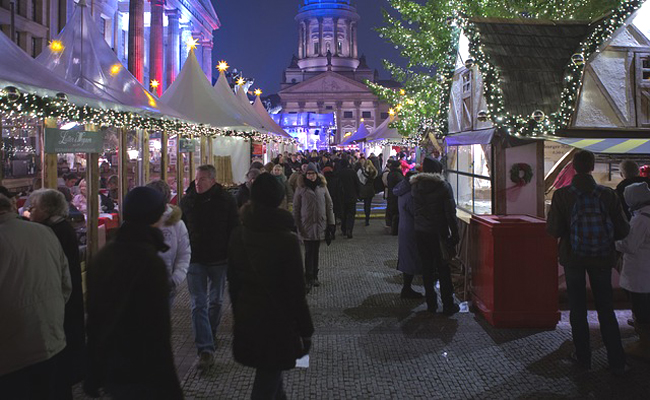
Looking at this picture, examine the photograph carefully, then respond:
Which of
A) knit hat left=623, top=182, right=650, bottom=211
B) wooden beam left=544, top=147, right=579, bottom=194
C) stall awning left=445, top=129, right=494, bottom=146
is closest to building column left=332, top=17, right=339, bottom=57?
stall awning left=445, top=129, right=494, bottom=146

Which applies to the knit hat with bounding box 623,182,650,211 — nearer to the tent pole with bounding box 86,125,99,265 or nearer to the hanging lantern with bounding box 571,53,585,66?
the hanging lantern with bounding box 571,53,585,66

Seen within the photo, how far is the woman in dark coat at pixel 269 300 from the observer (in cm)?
327

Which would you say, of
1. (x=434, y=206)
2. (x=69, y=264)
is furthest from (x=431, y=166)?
(x=69, y=264)

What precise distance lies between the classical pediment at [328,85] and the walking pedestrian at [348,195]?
294 feet

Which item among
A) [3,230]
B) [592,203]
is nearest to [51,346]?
[3,230]

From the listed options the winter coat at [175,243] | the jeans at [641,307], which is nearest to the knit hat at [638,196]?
the jeans at [641,307]

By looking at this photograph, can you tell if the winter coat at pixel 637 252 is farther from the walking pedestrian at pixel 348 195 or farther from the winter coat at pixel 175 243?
the walking pedestrian at pixel 348 195

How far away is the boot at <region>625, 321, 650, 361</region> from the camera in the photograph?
5492 mm

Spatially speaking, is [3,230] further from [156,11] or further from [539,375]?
[156,11]

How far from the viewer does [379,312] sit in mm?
7234

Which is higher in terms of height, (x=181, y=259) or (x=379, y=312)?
(x=181, y=259)

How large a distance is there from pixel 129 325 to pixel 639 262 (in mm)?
4737

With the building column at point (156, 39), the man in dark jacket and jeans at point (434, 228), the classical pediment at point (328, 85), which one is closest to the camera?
the man in dark jacket and jeans at point (434, 228)

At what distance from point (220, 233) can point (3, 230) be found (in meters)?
2.19
